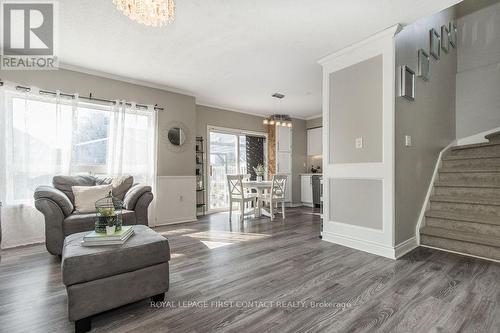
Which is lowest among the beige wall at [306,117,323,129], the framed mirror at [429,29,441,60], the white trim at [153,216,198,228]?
the white trim at [153,216,198,228]

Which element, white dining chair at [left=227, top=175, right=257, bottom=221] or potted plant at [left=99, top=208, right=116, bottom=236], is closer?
potted plant at [left=99, top=208, right=116, bottom=236]

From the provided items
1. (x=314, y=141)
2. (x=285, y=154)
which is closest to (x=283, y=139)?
(x=285, y=154)

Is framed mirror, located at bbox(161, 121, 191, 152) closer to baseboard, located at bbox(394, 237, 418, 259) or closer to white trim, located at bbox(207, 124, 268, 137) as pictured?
white trim, located at bbox(207, 124, 268, 137)

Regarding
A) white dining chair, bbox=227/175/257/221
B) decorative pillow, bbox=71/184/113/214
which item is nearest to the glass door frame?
white dining chair, bbox=227/175/257/221

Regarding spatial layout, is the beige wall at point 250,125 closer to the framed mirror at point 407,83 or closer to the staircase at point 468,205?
the staircase at point 468,205

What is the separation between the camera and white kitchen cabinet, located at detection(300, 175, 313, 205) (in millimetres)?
6652

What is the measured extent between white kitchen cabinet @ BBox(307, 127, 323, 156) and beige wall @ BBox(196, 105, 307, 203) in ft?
0.41

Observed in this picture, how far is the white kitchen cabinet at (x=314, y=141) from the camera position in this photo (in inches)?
269

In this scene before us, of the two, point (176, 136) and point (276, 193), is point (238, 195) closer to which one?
point (276, 193)

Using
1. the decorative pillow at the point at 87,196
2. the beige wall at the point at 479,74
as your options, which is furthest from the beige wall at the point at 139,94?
the beige wall at the point at 479,74

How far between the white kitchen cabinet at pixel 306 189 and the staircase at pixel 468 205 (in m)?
3.27

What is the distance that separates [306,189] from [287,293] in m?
5.08

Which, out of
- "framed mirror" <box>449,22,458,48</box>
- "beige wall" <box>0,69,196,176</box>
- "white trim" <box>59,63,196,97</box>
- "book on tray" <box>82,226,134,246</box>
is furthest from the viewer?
"framed mirror" <box>449,22,458,48</box>

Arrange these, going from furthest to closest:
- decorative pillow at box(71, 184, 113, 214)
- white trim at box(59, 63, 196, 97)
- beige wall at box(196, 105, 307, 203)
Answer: beige wall at box(196, 105, 307, 203) → white trim at box(59, 63, 196, 97) → decorative pillow at box(71, 184, 113, 214)
